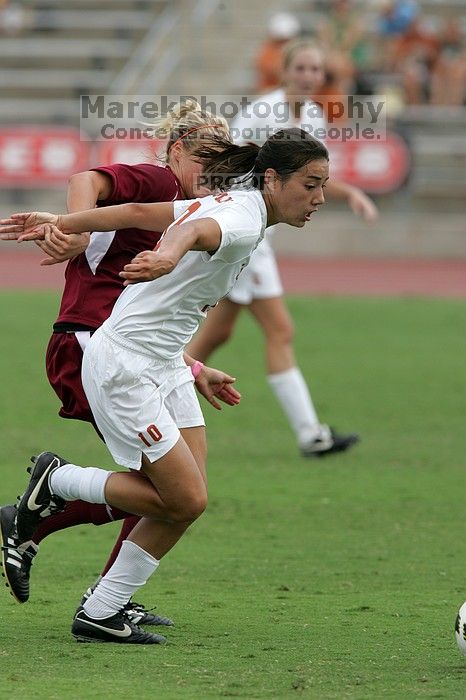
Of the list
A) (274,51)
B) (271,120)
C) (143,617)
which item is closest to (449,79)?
(274,51)

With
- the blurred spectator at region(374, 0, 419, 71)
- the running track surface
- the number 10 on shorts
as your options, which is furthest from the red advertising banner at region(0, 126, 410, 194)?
the number 10 on shorts

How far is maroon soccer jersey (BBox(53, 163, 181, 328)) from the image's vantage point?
4.90m

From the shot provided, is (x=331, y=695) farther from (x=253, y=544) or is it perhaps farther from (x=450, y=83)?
(x=450, y=83)

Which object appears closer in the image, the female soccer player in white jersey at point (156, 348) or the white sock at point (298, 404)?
the female soccer player in white jersey at point (156, 348)

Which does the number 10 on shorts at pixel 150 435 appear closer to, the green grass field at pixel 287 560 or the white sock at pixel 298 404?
the green grass field at pixel 287 560

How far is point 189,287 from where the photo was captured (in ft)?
15.0

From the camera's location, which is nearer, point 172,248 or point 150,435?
point 172,248

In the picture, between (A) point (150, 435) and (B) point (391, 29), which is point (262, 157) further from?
(B) point (391, 29)

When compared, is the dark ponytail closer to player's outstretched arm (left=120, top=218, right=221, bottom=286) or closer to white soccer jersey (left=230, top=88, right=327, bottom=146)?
player's outstretched arm (left=120, top=218, right=221, bottom=286)

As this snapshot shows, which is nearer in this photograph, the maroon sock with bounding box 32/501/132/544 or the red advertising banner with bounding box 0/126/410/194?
the maroon sock with bounding box 32/501/132/544

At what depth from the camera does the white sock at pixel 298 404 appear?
27.9 feet

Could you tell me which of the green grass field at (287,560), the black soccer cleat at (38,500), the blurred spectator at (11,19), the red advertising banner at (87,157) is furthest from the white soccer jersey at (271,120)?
the blurred spectator at (11,19)

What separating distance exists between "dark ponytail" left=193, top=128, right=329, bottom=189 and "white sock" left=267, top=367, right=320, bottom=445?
3.72 metres

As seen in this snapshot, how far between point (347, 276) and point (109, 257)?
46.3ft
